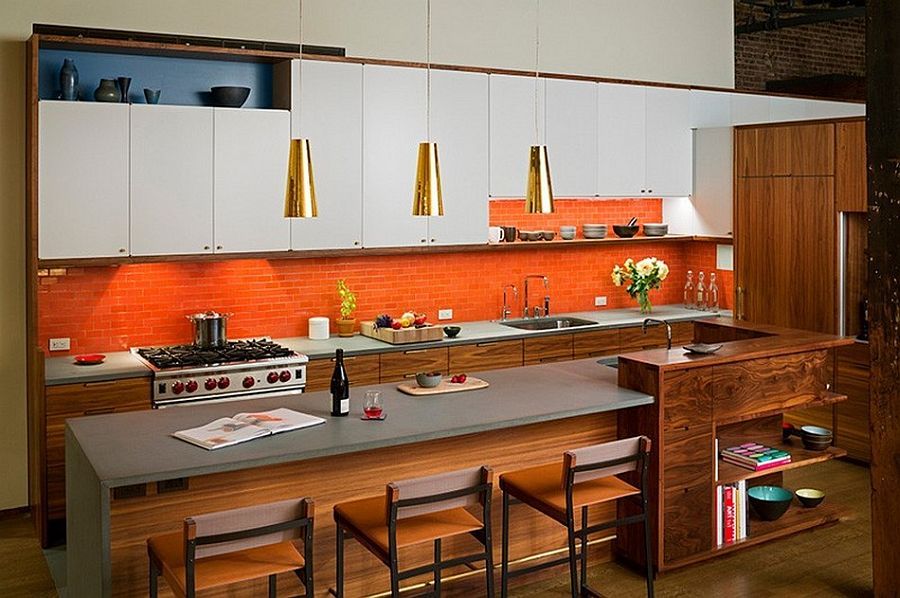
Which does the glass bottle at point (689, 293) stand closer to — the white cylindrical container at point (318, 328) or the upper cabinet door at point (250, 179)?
the white cylindrical container at point (318, 328)

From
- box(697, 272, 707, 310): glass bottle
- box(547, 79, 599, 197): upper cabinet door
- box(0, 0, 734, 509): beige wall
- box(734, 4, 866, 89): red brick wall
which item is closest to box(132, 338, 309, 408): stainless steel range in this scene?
box(0, 0, 734, 509): beige wall

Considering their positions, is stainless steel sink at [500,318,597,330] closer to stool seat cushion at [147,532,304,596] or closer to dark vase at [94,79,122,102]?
dark vase at [94,79,122,102]

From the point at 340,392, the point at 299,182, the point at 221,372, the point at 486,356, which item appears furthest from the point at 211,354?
the point at 299,182

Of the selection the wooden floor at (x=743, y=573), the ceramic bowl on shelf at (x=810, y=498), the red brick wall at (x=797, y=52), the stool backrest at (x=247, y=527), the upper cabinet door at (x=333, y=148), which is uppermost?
the red brick wall at (x=797, y=52)

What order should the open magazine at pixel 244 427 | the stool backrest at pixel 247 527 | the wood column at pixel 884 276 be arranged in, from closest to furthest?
the stool backrest at pixel 247 527
the open magazine at pixel 244 427
the wood column at pixel 884 276

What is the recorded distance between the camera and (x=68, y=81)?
619cm

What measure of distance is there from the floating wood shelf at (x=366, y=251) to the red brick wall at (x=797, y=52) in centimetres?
229

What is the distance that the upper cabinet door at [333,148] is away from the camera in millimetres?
6934

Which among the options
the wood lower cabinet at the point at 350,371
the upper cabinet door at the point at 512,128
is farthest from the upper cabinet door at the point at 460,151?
the wood lower cabinet at the point at 350,371

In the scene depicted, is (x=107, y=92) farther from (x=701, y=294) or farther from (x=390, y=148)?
(x=701, y=294)

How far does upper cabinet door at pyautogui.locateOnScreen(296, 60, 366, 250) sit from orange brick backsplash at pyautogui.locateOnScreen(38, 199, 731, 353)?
17.5 inches

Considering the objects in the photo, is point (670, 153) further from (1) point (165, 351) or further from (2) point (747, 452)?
(1) point (165, 351)

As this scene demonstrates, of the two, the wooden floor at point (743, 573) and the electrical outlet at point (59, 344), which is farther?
the electrical outlet at point (59, 344)

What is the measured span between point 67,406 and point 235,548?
8.74 ft
